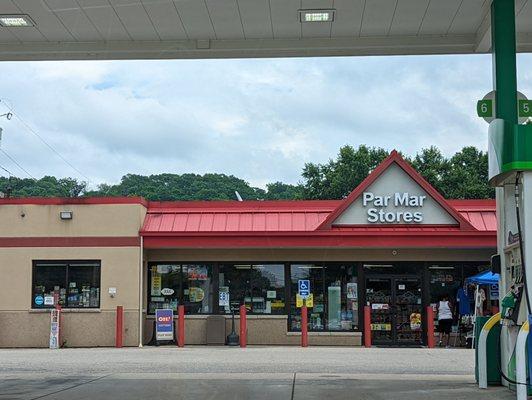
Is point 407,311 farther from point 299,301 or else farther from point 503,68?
point 503,68

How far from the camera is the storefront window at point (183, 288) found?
24859 mm

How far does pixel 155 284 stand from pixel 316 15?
1500 cm

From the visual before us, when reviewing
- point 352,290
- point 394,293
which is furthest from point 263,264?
point 394,293

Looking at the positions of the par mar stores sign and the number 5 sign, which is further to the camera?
the par mar stores sign

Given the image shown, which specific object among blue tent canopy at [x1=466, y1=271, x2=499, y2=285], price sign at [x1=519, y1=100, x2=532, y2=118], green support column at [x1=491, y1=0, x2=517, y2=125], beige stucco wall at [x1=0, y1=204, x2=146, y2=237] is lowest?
blue tent canopy at [x1=466, y1=271, x2=499, y2=285]

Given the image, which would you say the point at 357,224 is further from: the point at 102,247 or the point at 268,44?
the point at 268,44

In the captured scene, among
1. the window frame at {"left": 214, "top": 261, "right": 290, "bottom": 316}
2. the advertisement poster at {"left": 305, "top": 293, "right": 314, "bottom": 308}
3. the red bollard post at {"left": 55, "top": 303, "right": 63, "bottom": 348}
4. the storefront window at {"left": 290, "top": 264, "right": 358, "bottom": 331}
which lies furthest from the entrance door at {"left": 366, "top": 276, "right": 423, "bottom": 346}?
the red bollard post at {"left": 55, "top": 303, "right": 63, "bottom": 348}

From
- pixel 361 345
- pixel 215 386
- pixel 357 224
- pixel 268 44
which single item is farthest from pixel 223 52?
pixel 361 345

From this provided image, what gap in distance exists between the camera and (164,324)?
23.9m

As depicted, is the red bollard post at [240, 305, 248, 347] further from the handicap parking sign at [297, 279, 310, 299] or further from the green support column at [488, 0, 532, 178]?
the green support column at [488, 0, 532, 178]

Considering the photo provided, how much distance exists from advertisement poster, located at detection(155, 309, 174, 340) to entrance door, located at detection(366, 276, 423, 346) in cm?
641

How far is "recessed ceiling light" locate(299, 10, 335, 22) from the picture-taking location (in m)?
11.9

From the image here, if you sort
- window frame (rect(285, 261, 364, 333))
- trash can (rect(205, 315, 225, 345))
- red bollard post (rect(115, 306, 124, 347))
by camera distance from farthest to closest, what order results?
window frame (rect(285, 261, 364, 333))
trash can (rect(205, 315, 225, 345))
red bollard post (rect(115, 306, 124, 347))

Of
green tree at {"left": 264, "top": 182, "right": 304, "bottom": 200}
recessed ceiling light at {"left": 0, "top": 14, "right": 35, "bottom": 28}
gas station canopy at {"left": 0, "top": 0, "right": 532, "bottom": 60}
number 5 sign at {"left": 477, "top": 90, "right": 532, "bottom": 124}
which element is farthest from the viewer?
green tree at {"left": 264, "top": 182, "right": 304, "bottom": 200}
